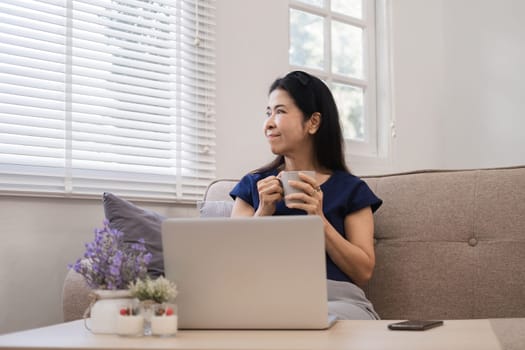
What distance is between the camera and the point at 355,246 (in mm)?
2027

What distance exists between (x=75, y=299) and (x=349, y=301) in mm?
716

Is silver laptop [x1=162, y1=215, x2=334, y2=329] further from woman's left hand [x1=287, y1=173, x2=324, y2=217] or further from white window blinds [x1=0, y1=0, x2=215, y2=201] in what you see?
white window blinds [x1=0, y1=0, x2=215, y2=201]

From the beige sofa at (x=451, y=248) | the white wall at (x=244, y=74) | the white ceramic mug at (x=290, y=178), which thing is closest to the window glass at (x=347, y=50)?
the white wall at (x=244, y=74)

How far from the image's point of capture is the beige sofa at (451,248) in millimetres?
2066

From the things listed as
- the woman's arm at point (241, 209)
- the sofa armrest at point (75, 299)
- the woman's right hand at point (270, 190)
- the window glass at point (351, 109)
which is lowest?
the sofa armrest at point (75, 299)

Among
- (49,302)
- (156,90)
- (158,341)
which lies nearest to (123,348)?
(158,341)

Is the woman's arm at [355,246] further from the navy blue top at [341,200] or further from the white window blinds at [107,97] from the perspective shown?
the white window blinds at [107,97]

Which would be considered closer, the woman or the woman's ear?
the woman

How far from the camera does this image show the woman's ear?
231 cm

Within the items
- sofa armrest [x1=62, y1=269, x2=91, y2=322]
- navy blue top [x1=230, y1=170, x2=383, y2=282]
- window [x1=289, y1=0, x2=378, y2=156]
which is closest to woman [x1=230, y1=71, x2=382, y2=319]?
navy blue top [x1=230, y1=170, x2=383, y2=282]

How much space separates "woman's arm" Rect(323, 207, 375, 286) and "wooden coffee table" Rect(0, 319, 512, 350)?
2.23ft

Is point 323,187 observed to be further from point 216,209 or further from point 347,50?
point 347,50

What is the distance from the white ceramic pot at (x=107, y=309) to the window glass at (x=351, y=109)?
2.73 meters

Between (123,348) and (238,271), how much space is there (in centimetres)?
24
